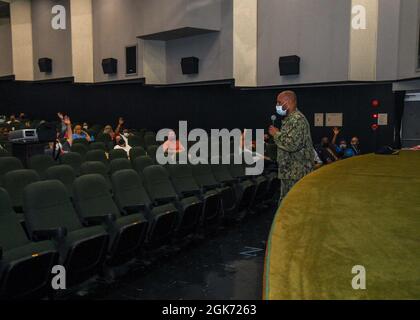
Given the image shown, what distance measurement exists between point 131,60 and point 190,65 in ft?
7.15

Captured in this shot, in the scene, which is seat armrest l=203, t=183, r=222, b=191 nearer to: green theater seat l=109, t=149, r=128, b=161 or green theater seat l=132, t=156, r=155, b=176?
green theater seat l=132, t=156, r=155, b=176

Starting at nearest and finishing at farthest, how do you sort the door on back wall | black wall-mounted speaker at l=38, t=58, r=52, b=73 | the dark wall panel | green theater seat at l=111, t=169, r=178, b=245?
green theater seat at l=111, t=169, r=178, b=245 → the door on back wall → the dark wall panel → black wall-mounted speaker at l=38, t=58, r=52, b=73

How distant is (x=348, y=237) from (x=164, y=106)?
1331 cm

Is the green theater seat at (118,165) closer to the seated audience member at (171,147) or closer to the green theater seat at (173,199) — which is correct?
the green theater seat at (173,199)

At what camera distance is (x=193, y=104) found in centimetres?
1428

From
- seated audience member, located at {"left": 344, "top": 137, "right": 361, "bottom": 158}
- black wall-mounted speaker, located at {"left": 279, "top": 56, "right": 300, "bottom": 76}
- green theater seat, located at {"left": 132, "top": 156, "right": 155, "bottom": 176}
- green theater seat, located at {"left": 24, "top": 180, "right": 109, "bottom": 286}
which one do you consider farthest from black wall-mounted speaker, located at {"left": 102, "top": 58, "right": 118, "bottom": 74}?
green theater seat, located at {"left": 24, "top": 180, "right": 109, "bottom": 286}

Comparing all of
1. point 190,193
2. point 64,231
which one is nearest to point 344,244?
point 64,231

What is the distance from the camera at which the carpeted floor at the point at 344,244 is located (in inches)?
60.5

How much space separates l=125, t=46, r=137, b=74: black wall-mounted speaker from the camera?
43.9 ft

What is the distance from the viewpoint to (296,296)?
4.89 ft

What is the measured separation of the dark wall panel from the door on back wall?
427 mm

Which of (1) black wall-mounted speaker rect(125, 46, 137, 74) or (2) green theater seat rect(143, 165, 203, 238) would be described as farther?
(1) black wall-mounted speaker rect(125, 46, 137, 74)

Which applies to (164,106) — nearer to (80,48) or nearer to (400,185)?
(80,48)

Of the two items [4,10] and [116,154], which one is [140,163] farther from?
[4,10]
